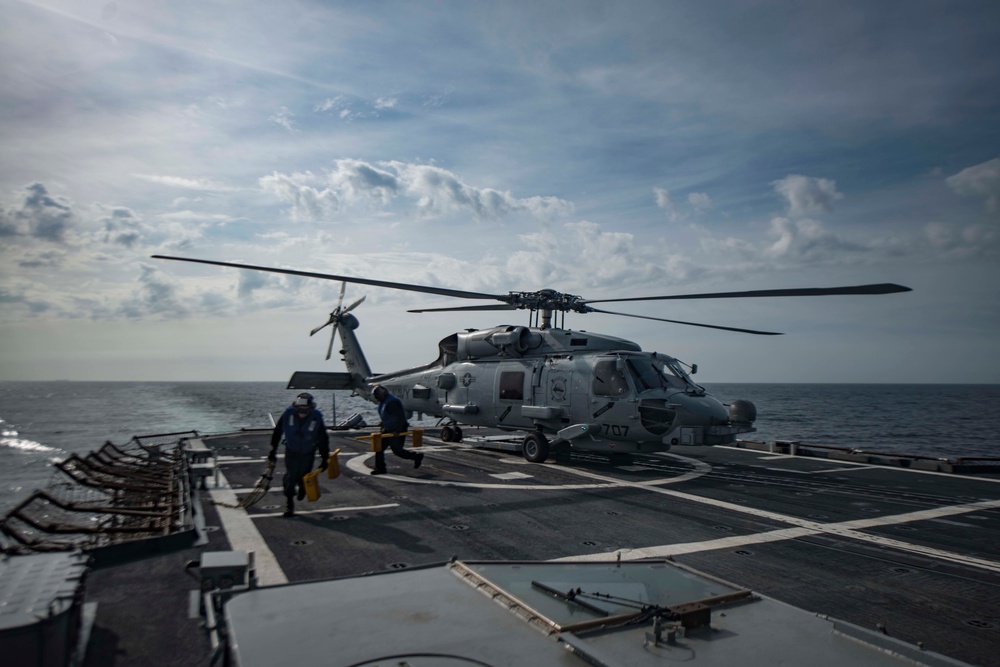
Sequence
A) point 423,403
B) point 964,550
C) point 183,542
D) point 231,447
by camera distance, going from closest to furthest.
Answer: point 183,542 < point 964,550 < point 231,447 < point 423,403

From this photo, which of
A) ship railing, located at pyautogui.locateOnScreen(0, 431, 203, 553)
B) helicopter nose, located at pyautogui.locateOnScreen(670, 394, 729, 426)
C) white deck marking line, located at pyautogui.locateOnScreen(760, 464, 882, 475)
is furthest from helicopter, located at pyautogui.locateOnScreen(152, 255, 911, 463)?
ship railing, located at pyautogui.locateOnScreen(0, 431, 203, 553)

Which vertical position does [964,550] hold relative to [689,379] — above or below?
below

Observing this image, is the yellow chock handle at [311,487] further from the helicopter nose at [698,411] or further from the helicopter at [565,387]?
the helicopter nose at [698,411]

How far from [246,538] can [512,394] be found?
994 centimetres

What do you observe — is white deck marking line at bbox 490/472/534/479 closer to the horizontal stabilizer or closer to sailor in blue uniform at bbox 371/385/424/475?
sailor in blue uniform at bbox 371/385/424/475

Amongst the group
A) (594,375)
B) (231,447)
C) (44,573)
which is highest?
(594,375)

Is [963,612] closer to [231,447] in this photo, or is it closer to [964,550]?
[964,550]

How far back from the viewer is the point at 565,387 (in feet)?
52.9

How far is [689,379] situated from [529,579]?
13184mm

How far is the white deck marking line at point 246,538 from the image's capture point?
6734 mm

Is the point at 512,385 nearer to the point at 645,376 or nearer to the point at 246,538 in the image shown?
the point at 645,376

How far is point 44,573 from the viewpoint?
3.19 m

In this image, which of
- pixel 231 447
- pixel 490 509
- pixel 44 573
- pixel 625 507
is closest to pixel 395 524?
pixel 490 509

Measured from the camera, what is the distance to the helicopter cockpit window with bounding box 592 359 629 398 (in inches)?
591
